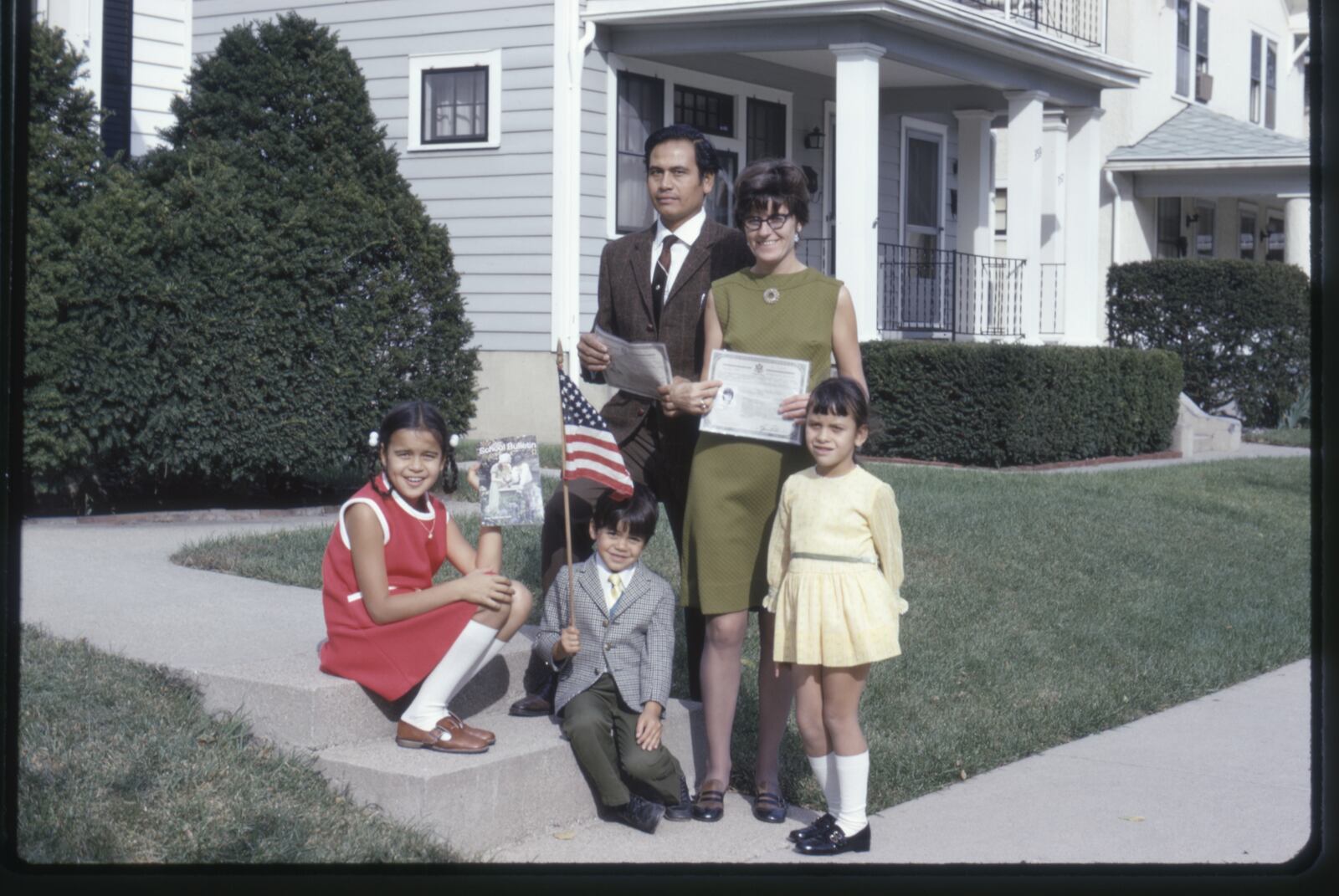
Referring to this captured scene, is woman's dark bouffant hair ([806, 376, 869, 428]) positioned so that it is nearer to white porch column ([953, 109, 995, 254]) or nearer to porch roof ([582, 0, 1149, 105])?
porch roof ([582, 0, 1149, 105])

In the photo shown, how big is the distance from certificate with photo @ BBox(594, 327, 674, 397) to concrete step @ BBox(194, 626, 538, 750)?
1.18 meters

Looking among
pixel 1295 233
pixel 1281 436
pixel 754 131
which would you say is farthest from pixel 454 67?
pixel 1295 233

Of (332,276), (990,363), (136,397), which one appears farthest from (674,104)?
(136,397)

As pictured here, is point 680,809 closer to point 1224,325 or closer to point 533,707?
point 533,707

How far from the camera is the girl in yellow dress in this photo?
14.6 feet

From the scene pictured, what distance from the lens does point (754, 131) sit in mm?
17047

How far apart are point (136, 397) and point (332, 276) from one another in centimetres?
144

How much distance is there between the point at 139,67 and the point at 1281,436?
43.6 ft

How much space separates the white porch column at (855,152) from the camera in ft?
46.5

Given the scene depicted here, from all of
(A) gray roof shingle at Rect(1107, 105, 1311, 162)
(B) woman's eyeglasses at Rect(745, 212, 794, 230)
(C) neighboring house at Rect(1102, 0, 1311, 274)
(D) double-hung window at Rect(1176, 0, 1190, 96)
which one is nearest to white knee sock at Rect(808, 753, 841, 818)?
(B) woman's eyeglasses at Rect(745, 212, 794, 230)

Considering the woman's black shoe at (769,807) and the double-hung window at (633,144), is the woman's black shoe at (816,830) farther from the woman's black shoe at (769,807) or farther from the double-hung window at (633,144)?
the double-hung window at (633,144)

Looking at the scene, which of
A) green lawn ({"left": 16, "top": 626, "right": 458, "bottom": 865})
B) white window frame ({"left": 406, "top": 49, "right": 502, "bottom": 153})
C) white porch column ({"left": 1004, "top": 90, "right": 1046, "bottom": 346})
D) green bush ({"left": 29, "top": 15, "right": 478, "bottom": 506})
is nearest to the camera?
green lawn ({"left": 16, "top": 626, "right": 458, "bottom": 865})

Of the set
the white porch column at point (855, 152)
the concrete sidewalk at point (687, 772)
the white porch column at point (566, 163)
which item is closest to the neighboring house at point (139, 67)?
the white porch column at point (566, 163)

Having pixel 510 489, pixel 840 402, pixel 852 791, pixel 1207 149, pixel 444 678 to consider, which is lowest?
pixel 852 791
